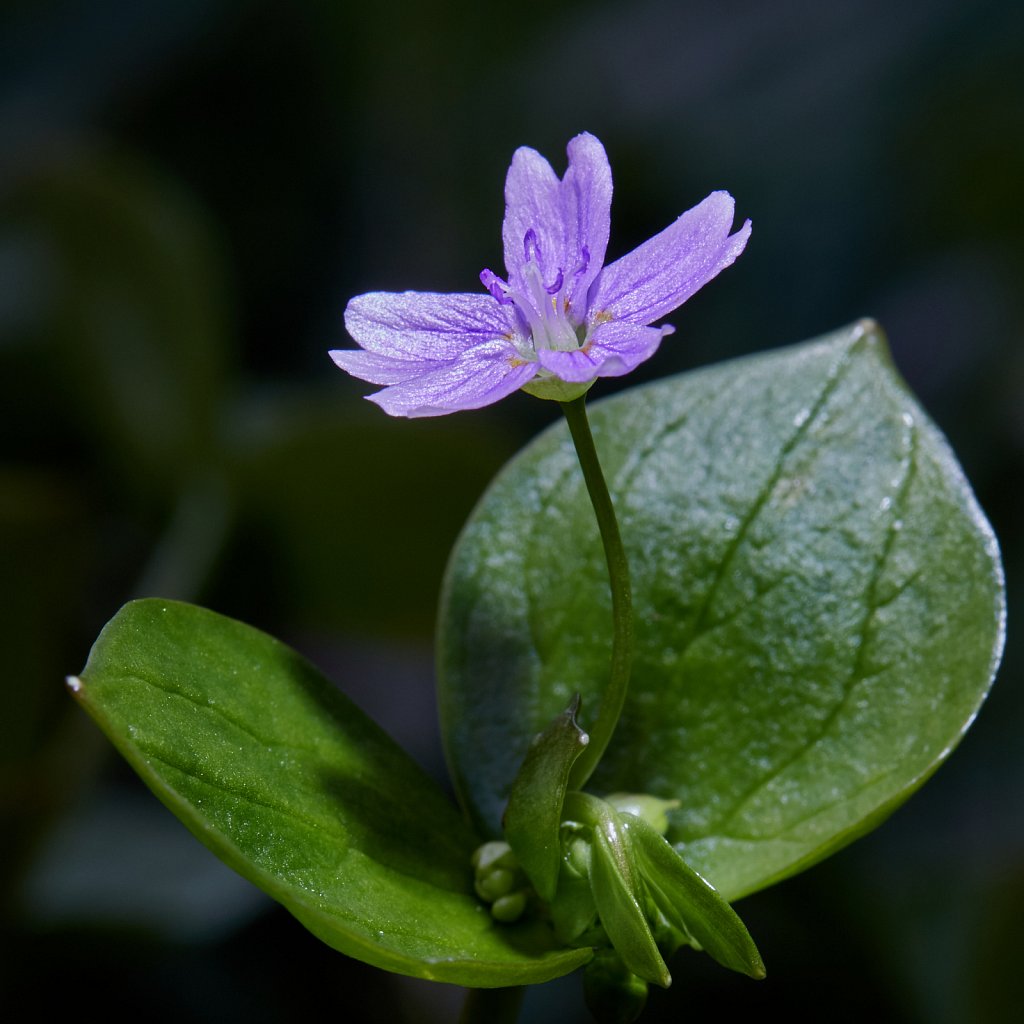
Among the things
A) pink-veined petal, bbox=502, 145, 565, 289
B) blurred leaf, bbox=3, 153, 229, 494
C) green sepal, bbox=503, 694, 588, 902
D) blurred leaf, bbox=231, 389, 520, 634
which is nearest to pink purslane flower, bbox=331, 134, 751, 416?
pink-veined petal, bbox=502, 145, 565, 289

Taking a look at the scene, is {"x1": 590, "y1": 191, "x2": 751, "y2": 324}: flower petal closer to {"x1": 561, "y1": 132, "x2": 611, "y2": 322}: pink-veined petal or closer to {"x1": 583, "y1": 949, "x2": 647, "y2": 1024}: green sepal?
{"x1": 561, "y1": 132, "x2": 611, "y2": 322}: pink-veined petal

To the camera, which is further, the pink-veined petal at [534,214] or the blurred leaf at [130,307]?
the blurred leaf at [130,307]

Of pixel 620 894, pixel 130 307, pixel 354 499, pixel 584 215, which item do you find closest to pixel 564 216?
pixel 584 215

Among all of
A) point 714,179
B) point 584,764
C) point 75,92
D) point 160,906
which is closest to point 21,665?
point 160,906

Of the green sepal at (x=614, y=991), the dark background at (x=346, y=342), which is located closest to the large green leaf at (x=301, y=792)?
the green sepal at (x=614, y=991)

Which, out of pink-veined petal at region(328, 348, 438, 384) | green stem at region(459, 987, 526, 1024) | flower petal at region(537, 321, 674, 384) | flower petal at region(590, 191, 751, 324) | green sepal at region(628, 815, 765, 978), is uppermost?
pink-veined petal at region(328, 348, 438, 384)

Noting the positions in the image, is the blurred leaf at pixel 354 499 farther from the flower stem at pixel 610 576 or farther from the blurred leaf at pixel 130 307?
the flower stem at pixel 610 576
